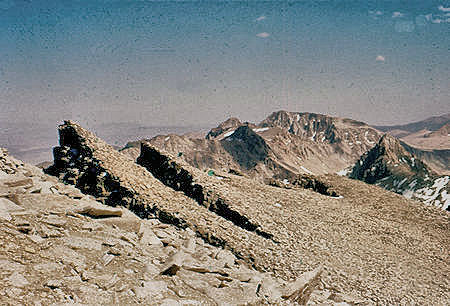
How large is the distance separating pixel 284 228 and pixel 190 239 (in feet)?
20.9

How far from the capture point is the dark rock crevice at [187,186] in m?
16.2

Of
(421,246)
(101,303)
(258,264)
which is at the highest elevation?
(101,303)

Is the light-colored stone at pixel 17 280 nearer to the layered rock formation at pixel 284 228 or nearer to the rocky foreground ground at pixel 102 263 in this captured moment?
the rocky foreground ground at pixel 102 263

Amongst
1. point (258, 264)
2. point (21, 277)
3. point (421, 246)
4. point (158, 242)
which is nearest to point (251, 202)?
point (258, 264)

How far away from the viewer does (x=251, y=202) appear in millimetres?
18734

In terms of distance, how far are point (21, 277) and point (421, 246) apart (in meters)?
22.8

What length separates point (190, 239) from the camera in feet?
42.4

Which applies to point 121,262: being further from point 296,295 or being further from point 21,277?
point 296,295

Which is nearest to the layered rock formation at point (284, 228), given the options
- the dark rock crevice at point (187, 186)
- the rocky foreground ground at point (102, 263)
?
the dark rock crevice at point (187, 186)

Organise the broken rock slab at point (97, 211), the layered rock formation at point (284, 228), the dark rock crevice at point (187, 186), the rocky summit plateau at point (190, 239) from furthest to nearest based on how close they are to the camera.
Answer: the dark rock crevice at point (187, 186), the layered rock formation at point (284, 228), the broken rock slab at point (97, 211), the rocky summit plateau at point (190, 239)

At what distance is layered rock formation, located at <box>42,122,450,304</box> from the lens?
1420 cm

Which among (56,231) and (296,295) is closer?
(56,231)

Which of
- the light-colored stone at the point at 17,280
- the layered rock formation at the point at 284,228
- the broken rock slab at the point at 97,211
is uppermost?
the light-colored stone at the point at 17,280

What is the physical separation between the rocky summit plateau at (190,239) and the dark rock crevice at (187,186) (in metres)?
0.07
